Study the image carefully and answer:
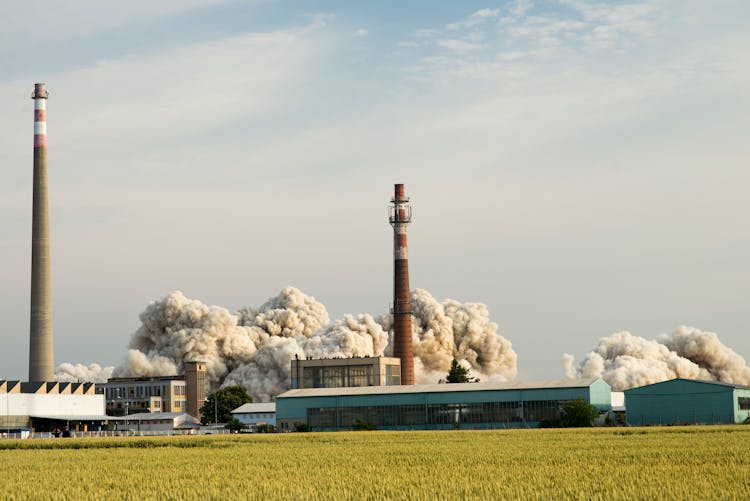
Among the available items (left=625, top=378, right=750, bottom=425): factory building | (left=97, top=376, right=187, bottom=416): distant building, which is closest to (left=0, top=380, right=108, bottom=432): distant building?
(left=97, top=376, right=187, bottom=416): distant building

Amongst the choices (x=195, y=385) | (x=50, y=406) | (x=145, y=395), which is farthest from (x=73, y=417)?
(x=145, y=395)

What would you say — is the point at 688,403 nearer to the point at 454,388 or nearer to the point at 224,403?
the point at 454,388

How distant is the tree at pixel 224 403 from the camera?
157 metres

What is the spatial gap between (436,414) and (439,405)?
3.42 feet

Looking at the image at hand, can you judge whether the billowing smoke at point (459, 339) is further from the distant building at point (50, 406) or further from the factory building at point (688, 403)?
the factory building at point (688, 403)

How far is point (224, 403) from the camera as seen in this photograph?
158m

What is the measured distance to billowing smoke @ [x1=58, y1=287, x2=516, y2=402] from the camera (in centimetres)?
18475

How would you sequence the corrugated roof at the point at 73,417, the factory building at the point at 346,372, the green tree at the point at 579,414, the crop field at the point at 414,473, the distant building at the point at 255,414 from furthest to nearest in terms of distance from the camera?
the distant building at the point at 255,414 → the factory building at the point at 346,372 → the corrugated roof at the point at 73,417 → the green tree at the point at 579,414 → the crop field at the point at 414,473

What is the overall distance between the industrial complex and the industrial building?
5804mm

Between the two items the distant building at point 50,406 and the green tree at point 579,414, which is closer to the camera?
the green tree at point 579,414

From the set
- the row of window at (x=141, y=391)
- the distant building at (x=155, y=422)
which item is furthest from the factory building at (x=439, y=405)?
the row of window at (x=141, y=391)

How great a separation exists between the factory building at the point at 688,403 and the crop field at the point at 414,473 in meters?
52.1

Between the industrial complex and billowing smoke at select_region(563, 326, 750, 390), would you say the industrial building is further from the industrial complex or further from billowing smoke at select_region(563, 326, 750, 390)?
billowing smoke at select_region(563, 326, 750, 390)

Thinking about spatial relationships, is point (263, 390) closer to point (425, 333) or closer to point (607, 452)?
point (425, 333)
